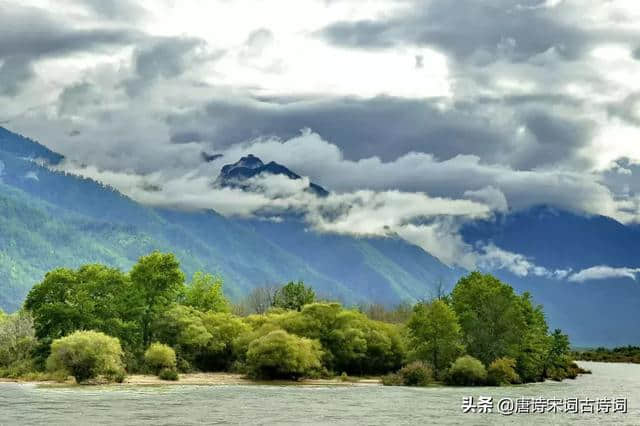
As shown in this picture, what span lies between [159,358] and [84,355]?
18994mm

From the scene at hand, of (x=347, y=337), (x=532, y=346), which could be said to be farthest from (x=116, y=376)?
(x=532, y=346)

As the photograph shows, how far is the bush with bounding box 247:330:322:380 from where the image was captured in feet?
434

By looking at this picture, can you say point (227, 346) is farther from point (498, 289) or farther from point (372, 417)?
point (372, 417)

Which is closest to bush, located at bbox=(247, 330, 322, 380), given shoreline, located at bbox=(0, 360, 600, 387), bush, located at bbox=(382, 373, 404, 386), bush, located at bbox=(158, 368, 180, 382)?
shoreline, located at bbox=(0, 360, 600, 387)

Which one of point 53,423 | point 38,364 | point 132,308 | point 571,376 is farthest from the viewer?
point 571,376

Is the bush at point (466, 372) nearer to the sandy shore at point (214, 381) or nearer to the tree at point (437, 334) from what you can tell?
the tree at point (437, 334)

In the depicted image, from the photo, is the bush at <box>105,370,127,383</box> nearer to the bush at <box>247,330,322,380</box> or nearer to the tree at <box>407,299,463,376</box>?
the bush at <box>247,330,322,380</box>

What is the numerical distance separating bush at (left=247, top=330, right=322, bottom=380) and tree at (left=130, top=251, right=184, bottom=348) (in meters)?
18.9

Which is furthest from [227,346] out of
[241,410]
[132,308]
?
[241,410]

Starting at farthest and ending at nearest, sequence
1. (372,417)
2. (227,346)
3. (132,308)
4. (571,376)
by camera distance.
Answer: (571,376), (227,346), (132,308), (372,417)

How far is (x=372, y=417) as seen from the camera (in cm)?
8044

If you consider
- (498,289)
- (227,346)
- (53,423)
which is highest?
(498,289)

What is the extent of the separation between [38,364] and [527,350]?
272 ft

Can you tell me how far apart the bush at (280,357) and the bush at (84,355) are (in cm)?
2421
